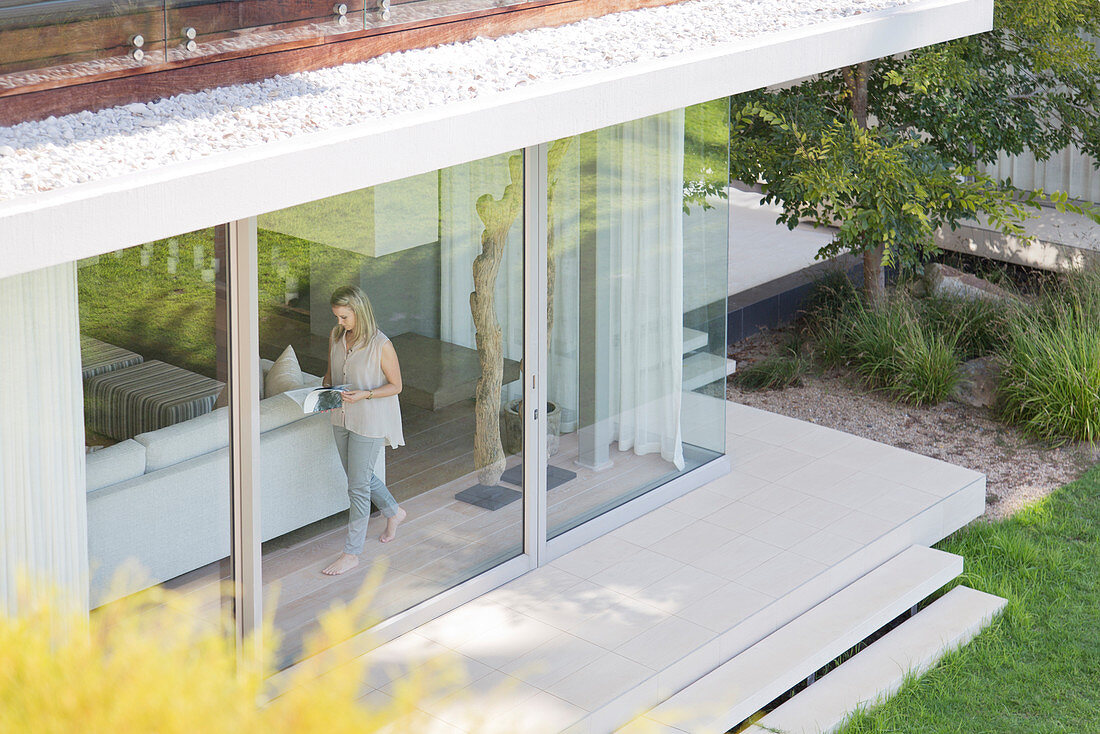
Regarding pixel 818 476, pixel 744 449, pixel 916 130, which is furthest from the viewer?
pixel 916 130

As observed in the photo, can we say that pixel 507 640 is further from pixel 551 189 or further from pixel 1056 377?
pixel 1056 377

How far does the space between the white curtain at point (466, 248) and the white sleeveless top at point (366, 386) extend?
0.42 m

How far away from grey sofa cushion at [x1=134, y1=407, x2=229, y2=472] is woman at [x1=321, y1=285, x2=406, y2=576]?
0.59m

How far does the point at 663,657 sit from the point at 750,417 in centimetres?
325

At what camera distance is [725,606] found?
6.57m

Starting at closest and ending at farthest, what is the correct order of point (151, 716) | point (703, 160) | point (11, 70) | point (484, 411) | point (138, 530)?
point (151, 716) → point (11, 70) → point (138, 530) → point (484, 411) → point (703, 160)

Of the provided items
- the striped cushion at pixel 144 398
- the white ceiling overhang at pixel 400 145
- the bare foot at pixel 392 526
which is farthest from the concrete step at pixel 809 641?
the white ceiling overhang at pixel 400 145

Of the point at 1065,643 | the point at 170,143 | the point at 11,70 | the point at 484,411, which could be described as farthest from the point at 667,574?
the point at 11,70

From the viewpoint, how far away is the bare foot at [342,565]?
597 centimetres

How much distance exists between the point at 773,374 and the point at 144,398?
6.30 m

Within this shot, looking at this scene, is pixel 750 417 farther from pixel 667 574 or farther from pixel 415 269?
pixel 415 269

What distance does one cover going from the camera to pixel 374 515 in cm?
617

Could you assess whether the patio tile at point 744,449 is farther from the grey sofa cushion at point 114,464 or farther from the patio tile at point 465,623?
the grey sofa cushion at point 114,464

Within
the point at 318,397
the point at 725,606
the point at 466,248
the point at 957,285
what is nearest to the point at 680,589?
the point at 725,606
